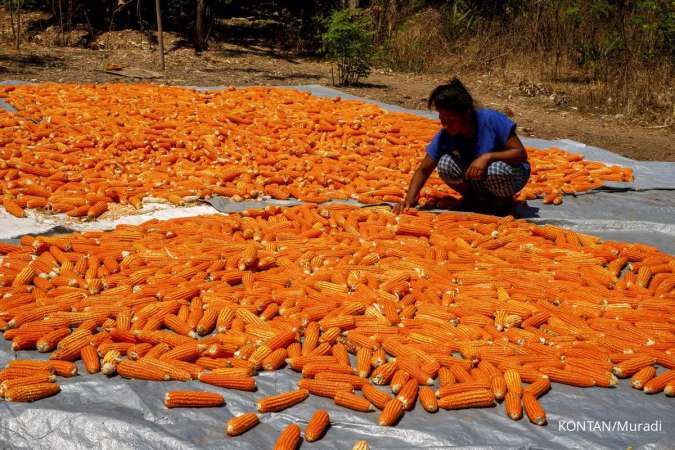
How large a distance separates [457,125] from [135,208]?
9.06ft

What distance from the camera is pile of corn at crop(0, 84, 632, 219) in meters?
5.43

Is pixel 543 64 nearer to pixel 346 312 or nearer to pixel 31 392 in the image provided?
pixel 346 312

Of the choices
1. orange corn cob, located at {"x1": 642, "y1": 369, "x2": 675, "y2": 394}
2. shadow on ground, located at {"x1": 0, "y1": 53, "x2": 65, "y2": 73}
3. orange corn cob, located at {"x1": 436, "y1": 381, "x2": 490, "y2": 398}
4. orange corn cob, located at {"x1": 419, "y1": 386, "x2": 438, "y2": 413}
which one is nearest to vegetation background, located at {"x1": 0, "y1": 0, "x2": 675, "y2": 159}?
shadow on ground, located at {"x1": 0, "y1": 53, "x2": 65, "y2": 73}

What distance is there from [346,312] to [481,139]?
7.66 ft

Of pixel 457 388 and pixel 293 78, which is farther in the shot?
pixel 293 78

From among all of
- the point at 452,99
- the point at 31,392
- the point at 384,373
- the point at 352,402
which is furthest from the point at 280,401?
the point at 452,99

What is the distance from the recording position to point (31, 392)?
2582 millimetres

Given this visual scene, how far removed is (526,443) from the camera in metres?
2.48

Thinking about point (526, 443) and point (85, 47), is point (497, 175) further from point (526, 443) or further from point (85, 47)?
point (85, 47)

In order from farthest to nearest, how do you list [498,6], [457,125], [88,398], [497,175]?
[498,6]
[497,175]
[457,125]
[88,398]

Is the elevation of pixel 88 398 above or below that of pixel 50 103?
below

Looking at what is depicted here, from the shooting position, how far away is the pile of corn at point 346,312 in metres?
2.79

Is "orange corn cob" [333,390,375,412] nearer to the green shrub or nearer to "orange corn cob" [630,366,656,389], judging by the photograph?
"orange corn cob" [630,366,656,389]

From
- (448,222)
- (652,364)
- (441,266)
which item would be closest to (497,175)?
(448,222)
